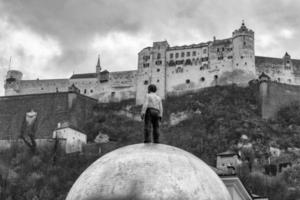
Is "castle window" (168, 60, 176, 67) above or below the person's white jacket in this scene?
above

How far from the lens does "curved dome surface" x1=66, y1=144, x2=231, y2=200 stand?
5.56m

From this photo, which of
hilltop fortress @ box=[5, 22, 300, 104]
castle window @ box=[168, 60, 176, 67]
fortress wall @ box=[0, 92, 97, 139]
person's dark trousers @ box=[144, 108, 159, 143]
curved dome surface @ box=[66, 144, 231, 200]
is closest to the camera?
curved dome surface @ box=[66, 144, 231, 200]

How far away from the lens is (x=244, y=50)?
99.1 meters

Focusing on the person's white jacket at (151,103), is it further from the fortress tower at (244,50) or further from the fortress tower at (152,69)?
the fortress tower at (152,69)

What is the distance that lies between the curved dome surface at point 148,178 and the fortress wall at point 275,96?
288ft

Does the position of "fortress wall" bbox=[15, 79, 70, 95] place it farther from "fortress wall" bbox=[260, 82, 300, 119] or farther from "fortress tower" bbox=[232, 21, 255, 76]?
"fortress wall" bbox=[260, 82, 300, 119]

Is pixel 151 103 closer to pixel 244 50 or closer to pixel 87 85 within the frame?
pixel 244 50

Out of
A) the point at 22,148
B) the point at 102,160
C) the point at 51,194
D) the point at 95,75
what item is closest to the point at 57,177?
the point at 51,194

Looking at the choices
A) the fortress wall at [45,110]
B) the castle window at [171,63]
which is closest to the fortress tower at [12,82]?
the fortress wall at [45,110]

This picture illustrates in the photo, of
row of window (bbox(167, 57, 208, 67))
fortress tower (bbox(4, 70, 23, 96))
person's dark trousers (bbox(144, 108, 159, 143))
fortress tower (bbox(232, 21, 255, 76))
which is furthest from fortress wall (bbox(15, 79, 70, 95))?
person's dark trousers (bbox(144, 108, 159, 143))

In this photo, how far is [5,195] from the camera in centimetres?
8050

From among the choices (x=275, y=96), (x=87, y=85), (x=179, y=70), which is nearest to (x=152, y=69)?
(x=179, y=70)

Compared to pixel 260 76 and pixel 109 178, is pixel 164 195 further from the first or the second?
pixel 260 76

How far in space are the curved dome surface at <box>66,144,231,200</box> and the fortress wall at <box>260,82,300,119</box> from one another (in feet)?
288
